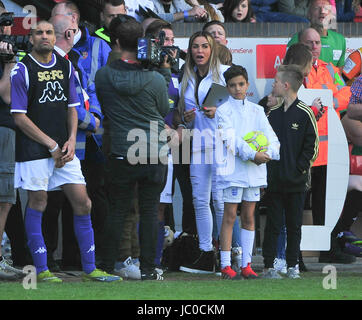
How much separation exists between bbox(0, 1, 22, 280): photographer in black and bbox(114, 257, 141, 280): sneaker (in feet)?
3.00

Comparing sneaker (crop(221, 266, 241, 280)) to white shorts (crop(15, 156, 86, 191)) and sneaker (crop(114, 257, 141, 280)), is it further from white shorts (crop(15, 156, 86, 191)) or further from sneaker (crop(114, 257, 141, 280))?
white shorts (crop(15, 156, 86, 191))

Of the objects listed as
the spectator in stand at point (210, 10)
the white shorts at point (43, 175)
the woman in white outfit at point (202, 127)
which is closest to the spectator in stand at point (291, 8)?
the spectator in stand at point (210, 10)

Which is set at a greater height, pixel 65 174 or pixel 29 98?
pixel 29 98

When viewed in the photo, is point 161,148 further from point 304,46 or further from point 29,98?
point 304,46

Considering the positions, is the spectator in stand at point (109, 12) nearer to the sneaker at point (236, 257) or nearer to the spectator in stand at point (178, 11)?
the spectator in stand at point (178, 11)

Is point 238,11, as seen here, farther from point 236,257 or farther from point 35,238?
point 35,238

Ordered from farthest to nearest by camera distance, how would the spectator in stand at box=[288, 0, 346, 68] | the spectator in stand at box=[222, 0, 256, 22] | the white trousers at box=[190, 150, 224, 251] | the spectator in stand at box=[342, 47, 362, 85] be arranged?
the spectator in stand at box=[222, 0, 256, 22]
the spectator in stand at box=[342, 47, 362, 85]
the spectator in stand at box=[288, 0, 346, 68]
the white trousers at box=[190, 150, 224, 251]

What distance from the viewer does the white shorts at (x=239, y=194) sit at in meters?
8.63

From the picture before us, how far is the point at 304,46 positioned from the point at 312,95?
1.82 feet

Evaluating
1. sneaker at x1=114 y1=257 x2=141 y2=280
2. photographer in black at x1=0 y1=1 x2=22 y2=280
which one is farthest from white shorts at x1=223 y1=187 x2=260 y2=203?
photographer in black at x1=0 y1=1 x2=22 y2=280

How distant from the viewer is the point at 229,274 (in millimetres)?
8602

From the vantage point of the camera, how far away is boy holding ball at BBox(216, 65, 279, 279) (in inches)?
338
